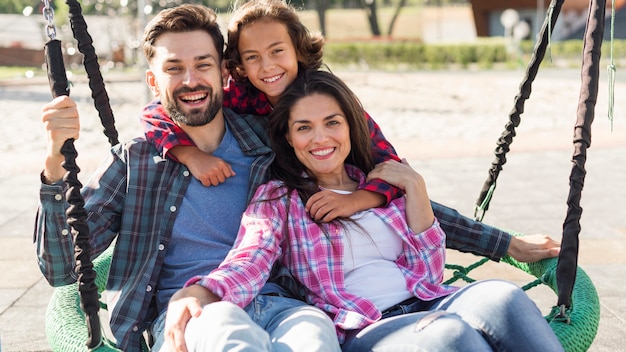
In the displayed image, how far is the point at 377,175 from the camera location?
7.13 feet

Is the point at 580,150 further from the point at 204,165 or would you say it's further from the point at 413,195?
the point at 204,165

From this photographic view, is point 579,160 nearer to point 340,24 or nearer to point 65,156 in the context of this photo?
point 65,156

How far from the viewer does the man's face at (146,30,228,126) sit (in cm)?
215

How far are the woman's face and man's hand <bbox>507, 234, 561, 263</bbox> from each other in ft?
2.13

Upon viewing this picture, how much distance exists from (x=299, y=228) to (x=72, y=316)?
68 centimetres

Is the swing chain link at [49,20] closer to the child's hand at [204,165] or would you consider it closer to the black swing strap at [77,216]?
the black swing strap at [77,216]

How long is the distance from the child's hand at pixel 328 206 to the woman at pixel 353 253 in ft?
0.09

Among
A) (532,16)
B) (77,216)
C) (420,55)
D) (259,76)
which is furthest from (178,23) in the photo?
(532,16)

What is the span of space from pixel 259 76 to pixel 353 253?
72cm

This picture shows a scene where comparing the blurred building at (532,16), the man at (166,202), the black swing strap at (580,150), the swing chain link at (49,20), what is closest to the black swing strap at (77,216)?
the swing chain link at (49,20)

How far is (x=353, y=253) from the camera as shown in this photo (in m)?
2.04

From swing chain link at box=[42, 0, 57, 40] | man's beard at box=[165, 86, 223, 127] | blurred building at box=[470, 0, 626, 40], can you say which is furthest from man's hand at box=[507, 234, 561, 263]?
blurred building at box=[470, 0, 626, 40]

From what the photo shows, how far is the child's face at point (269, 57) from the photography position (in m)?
2.44

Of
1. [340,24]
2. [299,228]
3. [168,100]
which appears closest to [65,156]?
[168,100]
